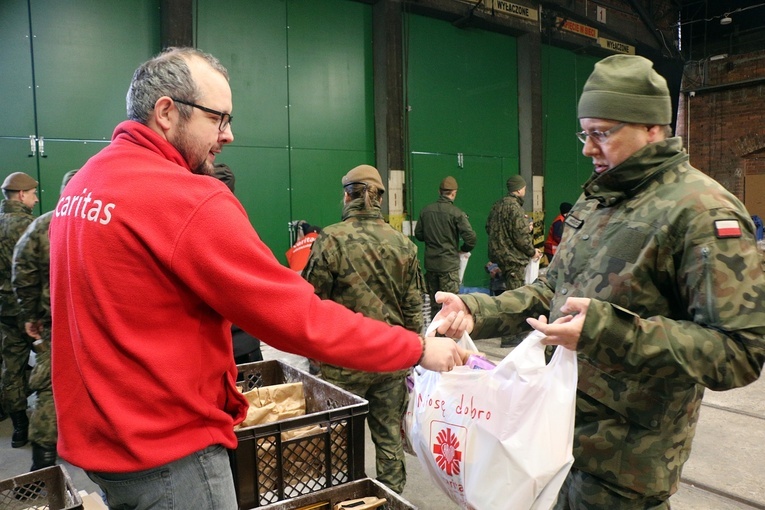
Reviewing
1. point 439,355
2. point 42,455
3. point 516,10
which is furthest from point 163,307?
point 516,10

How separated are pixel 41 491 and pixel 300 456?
0.87 meters

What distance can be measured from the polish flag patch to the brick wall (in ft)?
41.3

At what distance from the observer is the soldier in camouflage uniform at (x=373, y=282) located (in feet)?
9.47

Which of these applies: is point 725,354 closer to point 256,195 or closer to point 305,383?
point 305,383

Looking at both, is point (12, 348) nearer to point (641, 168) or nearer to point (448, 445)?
point (448, 445)

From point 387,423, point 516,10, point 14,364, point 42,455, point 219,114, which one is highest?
point 516,10

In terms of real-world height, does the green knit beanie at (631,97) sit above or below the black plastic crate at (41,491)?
above

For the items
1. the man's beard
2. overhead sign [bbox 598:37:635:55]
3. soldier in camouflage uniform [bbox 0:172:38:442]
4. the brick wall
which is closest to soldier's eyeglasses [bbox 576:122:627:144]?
the man's beard

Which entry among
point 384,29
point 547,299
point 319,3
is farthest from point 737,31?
point 547,299

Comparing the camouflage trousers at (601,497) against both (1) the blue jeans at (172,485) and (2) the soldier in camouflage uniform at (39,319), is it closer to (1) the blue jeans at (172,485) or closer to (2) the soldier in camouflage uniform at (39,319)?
(1) the blue jeans at (172,485)

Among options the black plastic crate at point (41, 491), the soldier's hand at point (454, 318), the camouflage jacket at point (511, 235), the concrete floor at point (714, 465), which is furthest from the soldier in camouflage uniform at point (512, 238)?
the black plastic crate at point (41, 491)

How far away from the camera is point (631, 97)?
4.77ft

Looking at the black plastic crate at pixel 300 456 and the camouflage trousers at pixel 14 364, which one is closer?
the black plastic crate at pixel 300 456

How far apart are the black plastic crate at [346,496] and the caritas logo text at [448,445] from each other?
21cm
